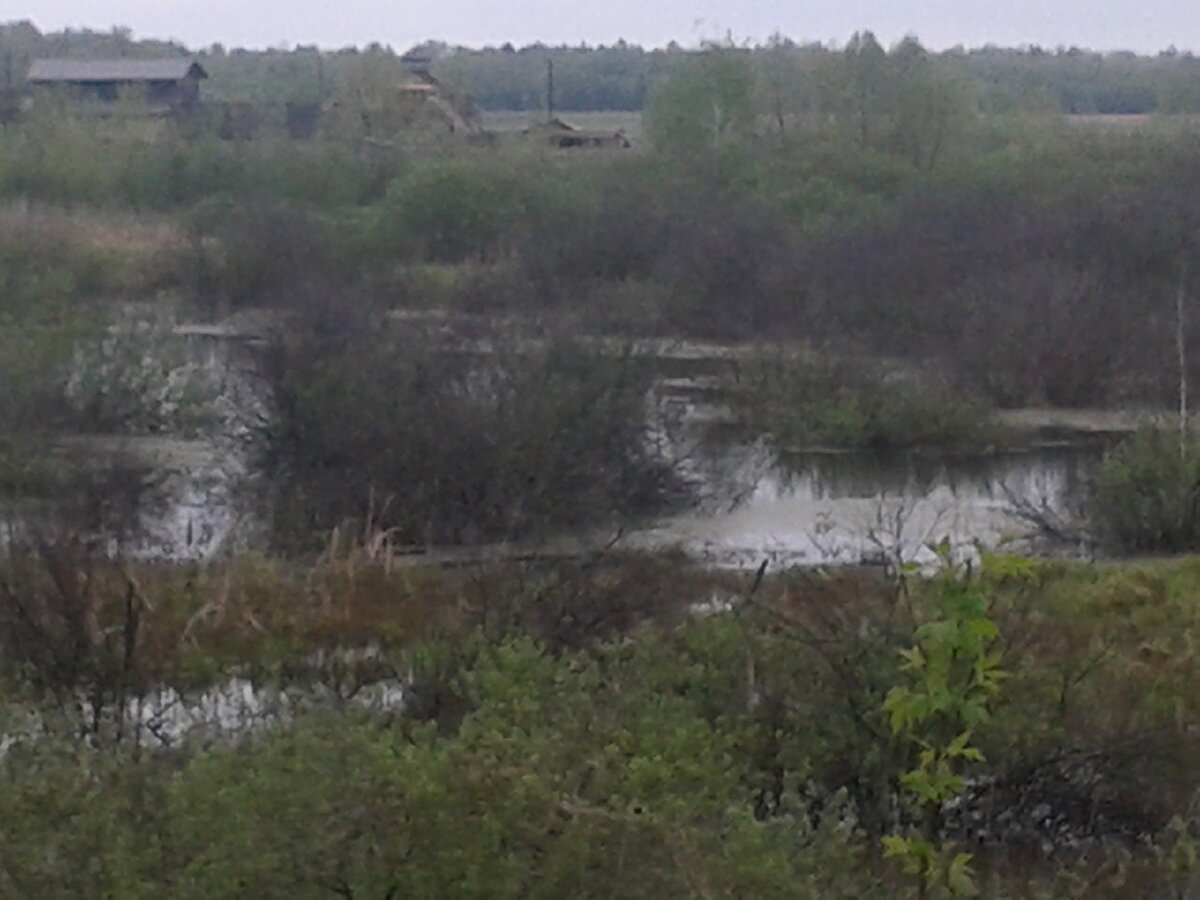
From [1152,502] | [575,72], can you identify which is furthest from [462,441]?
[575,72]

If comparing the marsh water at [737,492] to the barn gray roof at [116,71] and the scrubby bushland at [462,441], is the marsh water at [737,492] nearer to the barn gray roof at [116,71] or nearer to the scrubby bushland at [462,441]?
the scrubby bushland at [462,441]

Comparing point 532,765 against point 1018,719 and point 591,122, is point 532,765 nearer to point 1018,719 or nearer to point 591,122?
point 1018,719

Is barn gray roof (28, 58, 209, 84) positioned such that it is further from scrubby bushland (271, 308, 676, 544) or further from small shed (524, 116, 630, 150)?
scrubby bushland (271, 308, 676, 544)

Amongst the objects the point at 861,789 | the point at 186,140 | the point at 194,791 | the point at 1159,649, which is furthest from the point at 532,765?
the point at 186,140

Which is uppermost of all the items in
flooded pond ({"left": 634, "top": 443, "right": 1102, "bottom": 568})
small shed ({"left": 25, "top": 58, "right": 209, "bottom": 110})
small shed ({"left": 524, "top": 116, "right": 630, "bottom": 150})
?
small shed ({"left": 25, "top": 58, "right": 209, "bottom": 110})

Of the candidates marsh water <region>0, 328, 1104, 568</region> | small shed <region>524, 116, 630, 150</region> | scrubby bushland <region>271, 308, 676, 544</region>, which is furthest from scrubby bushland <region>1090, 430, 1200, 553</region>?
small shed <region>524, 116, 630, 150</region>

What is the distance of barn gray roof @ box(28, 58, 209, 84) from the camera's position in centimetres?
5797

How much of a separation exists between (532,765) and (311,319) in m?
14.5

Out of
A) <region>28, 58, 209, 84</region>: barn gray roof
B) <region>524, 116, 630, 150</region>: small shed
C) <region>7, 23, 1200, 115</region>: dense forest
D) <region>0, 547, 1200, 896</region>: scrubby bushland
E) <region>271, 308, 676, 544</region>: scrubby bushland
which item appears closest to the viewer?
<region>0, 547, 1200, 896</region>: scrubby bushland

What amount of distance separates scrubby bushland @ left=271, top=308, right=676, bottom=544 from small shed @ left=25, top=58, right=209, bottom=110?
127 feet

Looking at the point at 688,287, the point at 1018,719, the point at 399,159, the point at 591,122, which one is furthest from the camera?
the point at 591,122

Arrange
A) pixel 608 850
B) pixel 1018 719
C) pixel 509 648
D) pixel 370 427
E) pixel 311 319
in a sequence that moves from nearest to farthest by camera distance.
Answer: pixel 608 850
pixel 509 648
pixel 1018 719
pixel 370 427
pixel 311 319

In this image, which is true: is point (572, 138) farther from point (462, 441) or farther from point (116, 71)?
point (462, 441)

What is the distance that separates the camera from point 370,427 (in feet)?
52.4
